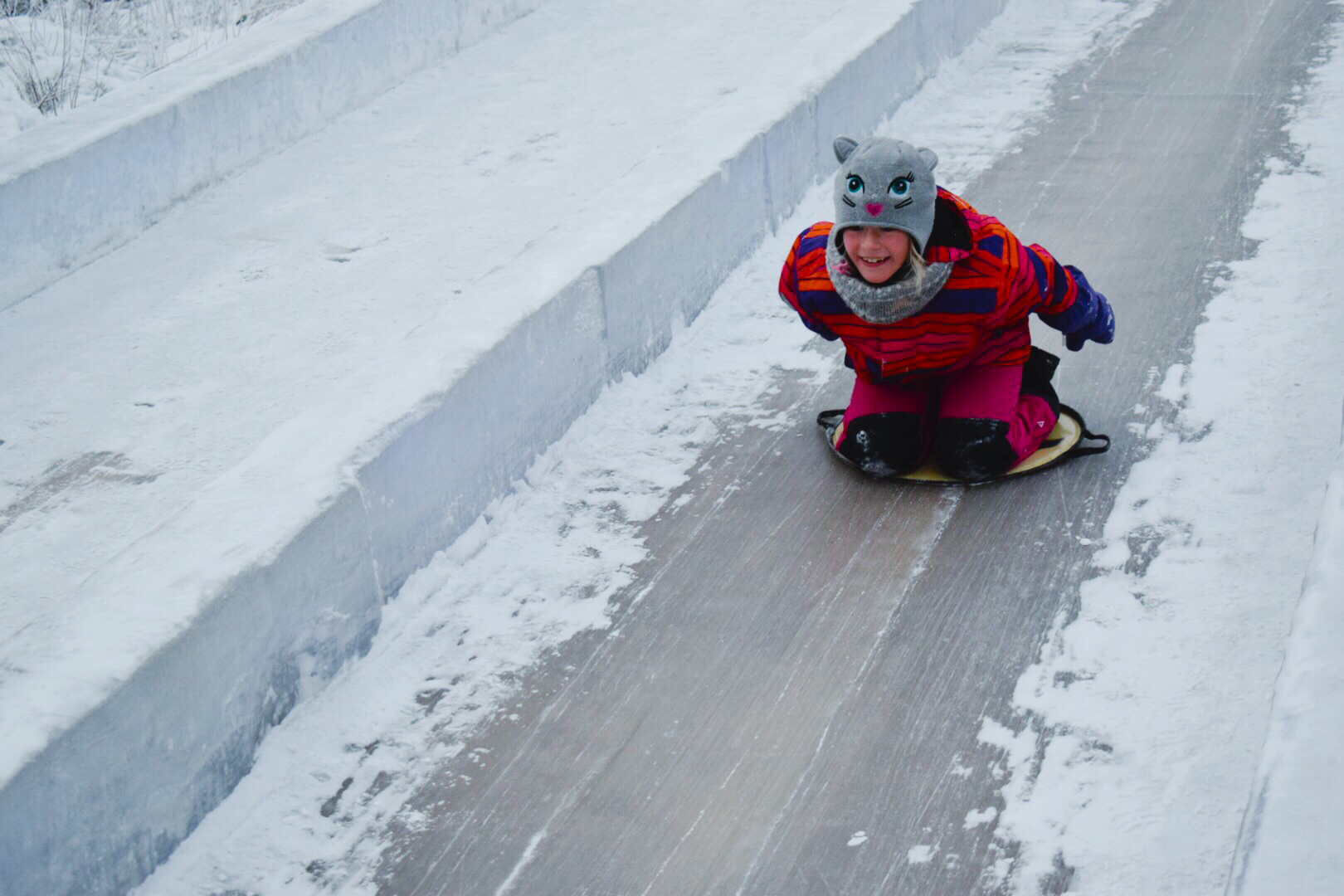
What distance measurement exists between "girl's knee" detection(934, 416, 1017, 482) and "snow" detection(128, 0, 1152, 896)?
0.60 meters

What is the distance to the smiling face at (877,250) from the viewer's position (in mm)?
3023

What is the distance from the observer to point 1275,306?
13.0 feet

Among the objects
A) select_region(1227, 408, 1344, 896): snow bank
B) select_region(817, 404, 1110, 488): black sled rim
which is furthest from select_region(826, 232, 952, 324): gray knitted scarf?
select_region(1227, 408, 1344, 896): snow bank

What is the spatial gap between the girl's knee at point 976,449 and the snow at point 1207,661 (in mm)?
284

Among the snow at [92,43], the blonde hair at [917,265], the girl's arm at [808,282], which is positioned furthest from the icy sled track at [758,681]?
the snow at [92,43]

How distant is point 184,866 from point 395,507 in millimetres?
851

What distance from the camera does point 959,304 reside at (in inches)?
123

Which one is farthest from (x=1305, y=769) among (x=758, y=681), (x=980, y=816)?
(x=758, y=681)

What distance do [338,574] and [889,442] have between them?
1350 mm

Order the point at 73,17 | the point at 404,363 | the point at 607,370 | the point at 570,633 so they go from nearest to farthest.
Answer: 1. the point at 570,633
2. the point at 404,363
3. the point at 607,370
4. the point at 73,17

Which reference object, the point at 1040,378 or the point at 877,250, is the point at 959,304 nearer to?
the point at 877,250

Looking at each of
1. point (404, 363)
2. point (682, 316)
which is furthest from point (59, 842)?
point (682, 316)

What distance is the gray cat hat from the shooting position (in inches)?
117

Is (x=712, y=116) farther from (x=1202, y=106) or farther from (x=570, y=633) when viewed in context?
(x=570, y=633)
